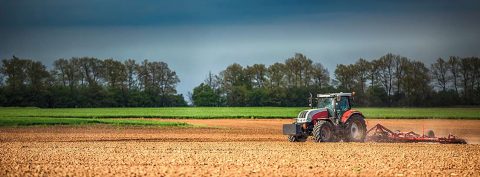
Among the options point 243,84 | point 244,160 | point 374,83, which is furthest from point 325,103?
point 243,84

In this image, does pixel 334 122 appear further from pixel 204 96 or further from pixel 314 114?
pixel 204 96

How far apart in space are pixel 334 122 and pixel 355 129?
0.99m

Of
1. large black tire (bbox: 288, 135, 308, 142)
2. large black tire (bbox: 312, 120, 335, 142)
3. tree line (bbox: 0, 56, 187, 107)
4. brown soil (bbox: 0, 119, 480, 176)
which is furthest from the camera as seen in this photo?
tree line (bbox: 0, 56, 187, 107)

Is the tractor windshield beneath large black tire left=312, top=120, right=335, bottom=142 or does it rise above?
above

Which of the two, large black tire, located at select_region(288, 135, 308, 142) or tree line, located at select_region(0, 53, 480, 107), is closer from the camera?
large black tire, located at select_region(288, 135, 308, 142)

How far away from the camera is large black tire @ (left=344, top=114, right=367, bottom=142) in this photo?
2603cm

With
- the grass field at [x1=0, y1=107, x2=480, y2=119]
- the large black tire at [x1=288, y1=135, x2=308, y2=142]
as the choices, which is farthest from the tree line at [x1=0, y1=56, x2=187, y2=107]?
the large black tire at [x1=288, y1=135, x2=308, y2=142]

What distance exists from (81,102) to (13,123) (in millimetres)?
69397

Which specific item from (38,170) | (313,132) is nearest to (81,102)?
(313,132)

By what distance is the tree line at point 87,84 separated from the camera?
353 feet

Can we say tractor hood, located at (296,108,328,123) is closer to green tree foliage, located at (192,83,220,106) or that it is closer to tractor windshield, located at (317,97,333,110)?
tractor windshield, located at (317,97,333,110)

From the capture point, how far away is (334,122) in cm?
2620

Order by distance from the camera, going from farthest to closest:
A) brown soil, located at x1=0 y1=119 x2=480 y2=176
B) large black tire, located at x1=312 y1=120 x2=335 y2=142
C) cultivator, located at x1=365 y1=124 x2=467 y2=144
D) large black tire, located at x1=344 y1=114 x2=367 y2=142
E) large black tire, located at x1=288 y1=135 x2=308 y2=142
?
1. large black tire, located at x1=288 y1=135 x2=308 y2=142
2. large black tire, located at x1=344 y1=114 x2=367 y2=142
3. cultivator, located at x1=365 y1=124 x2=467 y2=144
4. large black tire, located at x1=312 y1=120 x2=335 y2=142
5. brown soil, located at x1=0 y1=119 x2=480 y2=176

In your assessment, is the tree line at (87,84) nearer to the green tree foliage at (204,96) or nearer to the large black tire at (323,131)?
the green tree foliage at (204,96)
